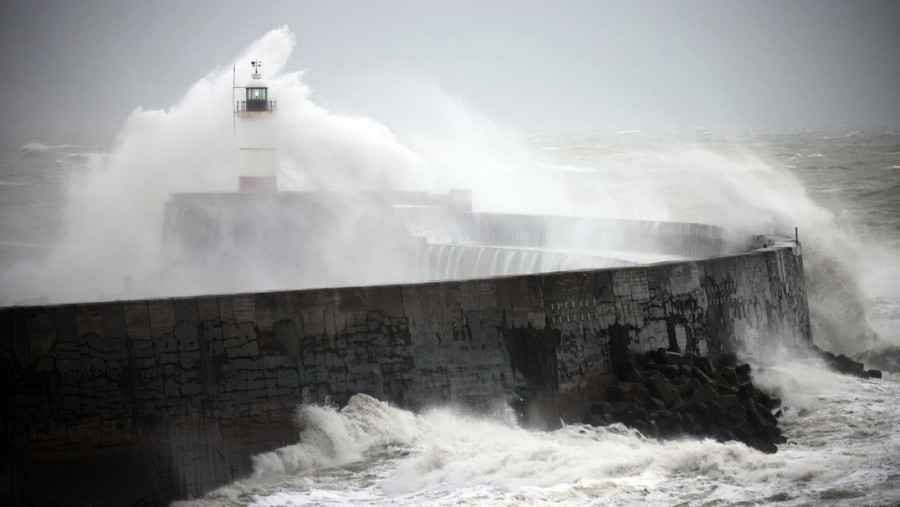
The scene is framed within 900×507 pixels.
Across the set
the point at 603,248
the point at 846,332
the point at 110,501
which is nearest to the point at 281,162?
the point at 603,248

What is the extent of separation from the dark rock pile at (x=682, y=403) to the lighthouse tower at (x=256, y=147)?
1034 centimetres

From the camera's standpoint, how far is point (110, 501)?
320 inches

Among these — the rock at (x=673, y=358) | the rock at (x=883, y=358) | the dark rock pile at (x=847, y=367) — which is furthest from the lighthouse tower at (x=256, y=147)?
the rock at (x=673, y=358)

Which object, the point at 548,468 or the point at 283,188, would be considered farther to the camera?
the point at 283,188

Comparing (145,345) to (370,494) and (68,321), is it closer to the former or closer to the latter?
(68,321)

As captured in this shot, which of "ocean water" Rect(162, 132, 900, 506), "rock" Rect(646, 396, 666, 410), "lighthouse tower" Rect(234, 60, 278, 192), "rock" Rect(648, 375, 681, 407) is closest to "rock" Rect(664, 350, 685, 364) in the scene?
"rock" Rect(648, 375, 681, 407)

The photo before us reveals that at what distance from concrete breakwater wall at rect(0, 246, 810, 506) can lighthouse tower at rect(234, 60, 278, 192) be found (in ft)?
33.0

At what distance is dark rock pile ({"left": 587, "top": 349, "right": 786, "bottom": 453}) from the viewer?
31.2 feet

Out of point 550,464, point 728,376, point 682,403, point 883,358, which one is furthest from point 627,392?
point 883,358

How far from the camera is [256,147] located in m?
19.5

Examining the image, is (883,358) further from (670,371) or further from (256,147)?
(256,147)

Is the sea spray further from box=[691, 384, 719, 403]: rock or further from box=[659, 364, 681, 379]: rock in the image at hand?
box=[659, 364, 681, 379]: rock

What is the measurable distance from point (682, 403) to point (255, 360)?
3.43 metres

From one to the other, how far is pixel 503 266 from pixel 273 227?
4.89 m
